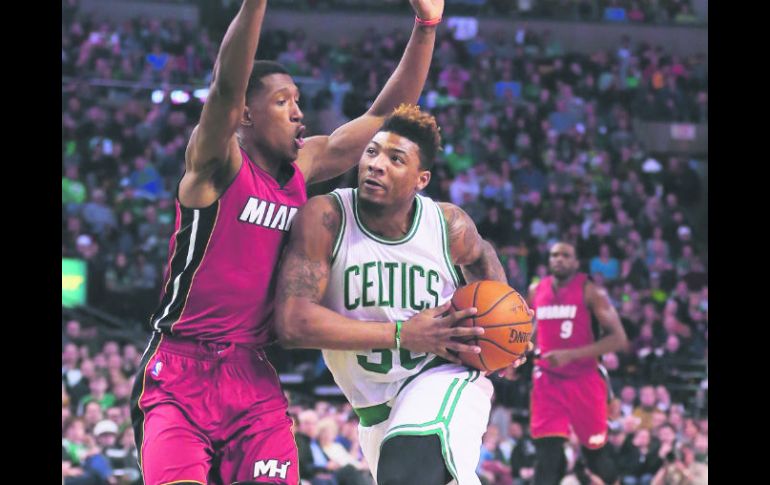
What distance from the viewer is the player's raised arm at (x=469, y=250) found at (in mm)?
5004

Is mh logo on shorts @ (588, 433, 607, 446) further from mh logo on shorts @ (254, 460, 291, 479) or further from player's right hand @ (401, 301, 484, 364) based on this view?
mh logo on shorts @ (254, 460, 291, 479)

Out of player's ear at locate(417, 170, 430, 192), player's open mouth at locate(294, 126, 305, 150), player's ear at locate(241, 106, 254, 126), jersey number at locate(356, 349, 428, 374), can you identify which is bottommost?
jersey number at locate(356, 349, 428, 374)

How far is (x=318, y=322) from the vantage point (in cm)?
453

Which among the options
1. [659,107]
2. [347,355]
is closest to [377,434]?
[347,355]

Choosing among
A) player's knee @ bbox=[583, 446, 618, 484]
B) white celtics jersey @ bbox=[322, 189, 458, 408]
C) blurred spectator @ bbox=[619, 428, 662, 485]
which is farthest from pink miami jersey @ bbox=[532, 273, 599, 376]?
white celtics jersey @ bbox=[322, 189, 458, 408]

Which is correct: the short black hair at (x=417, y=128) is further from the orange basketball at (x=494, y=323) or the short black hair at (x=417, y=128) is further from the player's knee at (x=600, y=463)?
the player's knee at (x=600, y=463)

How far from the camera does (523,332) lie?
4711 mm

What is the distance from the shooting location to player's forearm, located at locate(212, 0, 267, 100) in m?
4.13

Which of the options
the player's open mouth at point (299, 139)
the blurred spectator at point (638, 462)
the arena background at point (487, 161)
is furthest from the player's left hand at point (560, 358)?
the player's open mouth at point (299, 139)

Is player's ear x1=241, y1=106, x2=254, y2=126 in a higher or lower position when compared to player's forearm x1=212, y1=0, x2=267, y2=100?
lower

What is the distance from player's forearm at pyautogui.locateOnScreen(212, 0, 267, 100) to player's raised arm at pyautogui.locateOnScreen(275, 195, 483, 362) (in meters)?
0.68

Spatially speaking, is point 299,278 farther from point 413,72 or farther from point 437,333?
point 413,72

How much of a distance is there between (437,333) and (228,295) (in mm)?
856

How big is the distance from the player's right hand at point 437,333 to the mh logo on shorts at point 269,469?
70 cm
